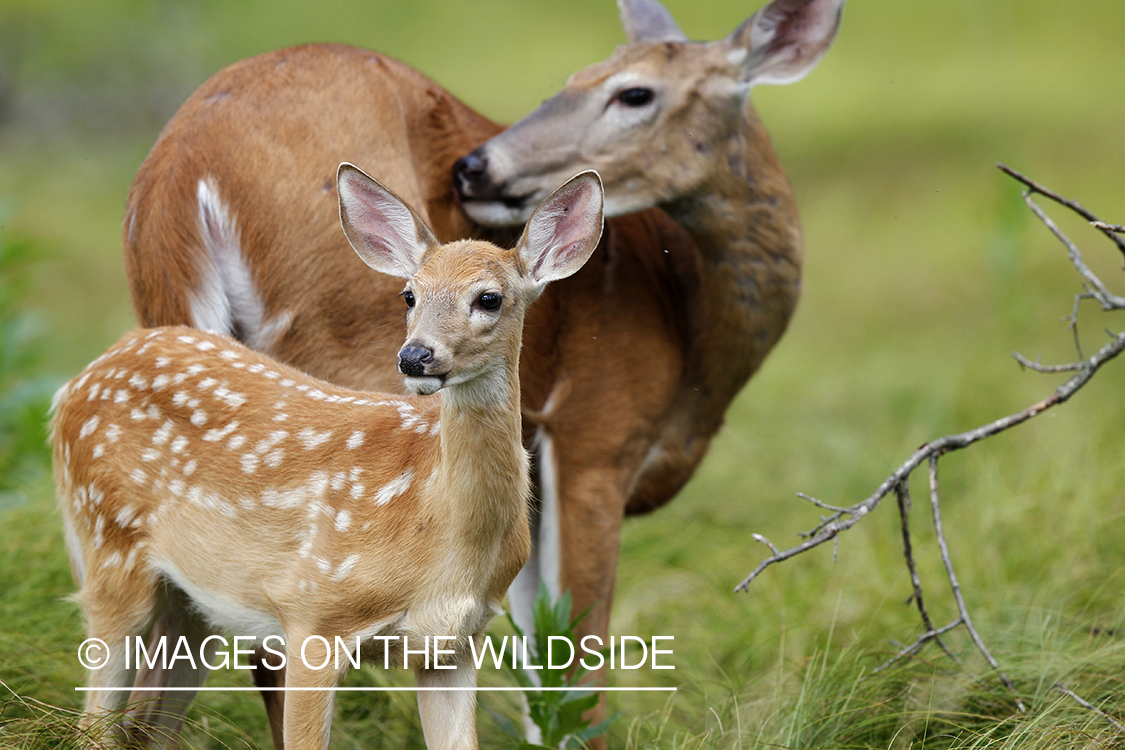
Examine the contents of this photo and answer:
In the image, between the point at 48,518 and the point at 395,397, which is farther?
the point at 48,518

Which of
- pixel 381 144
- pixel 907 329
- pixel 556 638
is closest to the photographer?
pixel 556 638

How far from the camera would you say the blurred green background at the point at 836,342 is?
12.2 feet

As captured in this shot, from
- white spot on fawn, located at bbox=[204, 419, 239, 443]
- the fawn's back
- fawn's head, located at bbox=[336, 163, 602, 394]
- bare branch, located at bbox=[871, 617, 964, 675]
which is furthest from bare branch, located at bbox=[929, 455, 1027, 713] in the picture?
white spot on fawn, located at bbox=[204, 419, 239, 443]

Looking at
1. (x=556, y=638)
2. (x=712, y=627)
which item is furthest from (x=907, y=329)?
(x=556, y=638)

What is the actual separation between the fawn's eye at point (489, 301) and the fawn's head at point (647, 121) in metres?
1.28

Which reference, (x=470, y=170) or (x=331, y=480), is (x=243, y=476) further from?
(x=470, y=170)

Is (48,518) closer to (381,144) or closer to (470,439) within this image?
(381,144)

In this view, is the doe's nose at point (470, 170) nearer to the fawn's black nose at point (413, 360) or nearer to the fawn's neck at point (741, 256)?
the fawn's neck at point (741, 256)

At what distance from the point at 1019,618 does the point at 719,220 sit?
67.7 inches

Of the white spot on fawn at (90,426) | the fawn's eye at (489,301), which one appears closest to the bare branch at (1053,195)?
the fawn's eye at (489,301)

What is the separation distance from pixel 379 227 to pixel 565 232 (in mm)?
423

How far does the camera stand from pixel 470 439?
2684mm

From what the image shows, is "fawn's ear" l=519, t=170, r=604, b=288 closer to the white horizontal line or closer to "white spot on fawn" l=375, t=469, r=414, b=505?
"white spot on fawn" l=375, t=469, r=414, b=505

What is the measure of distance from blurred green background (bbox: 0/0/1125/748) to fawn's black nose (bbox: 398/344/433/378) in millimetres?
1499
